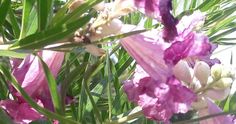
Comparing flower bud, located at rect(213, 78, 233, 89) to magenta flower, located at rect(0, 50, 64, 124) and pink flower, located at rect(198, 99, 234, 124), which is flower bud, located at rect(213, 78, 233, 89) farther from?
magenta flower, located at rect(0, 50, 64, 124)

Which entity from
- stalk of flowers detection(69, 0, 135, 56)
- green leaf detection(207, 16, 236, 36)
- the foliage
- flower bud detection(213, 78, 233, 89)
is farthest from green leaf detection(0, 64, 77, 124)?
green leaf detection(207, 16, 236, 36)

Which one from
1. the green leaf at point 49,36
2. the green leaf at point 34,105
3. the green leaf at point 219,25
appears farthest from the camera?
the green leaf at point 219,25

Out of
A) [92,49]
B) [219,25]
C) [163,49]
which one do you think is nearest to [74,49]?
[92,49]

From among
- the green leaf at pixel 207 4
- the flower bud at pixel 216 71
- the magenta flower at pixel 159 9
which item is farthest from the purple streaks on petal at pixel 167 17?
the green leaf at pixel 207 4

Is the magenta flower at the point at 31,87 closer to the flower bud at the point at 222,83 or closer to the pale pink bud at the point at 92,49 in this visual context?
the pale pink bud at the point at 92,49

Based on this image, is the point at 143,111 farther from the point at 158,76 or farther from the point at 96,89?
the point at 96,89

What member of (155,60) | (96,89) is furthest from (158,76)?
(96,89)
